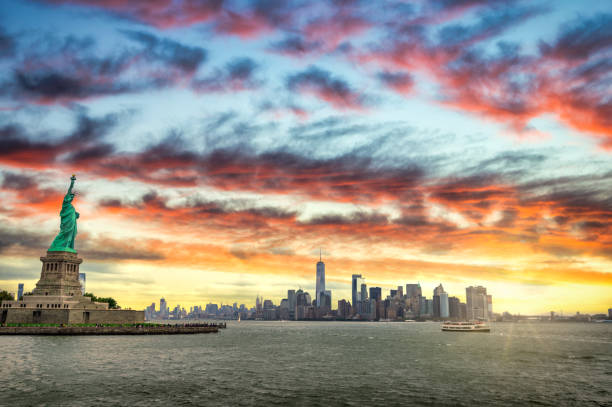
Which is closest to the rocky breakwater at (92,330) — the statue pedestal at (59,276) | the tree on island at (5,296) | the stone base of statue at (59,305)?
the stone base of statue at (59,305)

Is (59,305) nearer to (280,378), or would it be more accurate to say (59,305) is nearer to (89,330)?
(89,330)

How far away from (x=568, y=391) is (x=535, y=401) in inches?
340

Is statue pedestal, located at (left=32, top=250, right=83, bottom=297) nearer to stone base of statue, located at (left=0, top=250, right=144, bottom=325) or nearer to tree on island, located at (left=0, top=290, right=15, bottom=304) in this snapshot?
stone base of statue, located at (left=0, top=250, right=144, bottom=325)

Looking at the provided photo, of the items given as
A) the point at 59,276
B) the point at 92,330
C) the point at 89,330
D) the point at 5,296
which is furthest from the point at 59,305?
the point at 5,296

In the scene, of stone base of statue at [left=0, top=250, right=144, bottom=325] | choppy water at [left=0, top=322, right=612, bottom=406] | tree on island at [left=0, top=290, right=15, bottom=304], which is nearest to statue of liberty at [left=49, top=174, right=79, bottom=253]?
stone base of statue at [left=0, top=250, right=144, bottom=325]

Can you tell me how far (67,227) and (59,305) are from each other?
24.6m

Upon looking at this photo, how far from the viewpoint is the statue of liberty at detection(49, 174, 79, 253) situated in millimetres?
133750

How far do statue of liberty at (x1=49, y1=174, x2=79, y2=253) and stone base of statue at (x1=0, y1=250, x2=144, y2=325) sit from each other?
2220mm

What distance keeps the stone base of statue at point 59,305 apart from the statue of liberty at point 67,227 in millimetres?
2220

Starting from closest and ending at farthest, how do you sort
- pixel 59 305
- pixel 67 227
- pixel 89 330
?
pixel 89 330 → pixel 59 305 → pixel 67 227

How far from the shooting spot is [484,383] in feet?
185

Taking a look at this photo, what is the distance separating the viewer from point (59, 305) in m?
122

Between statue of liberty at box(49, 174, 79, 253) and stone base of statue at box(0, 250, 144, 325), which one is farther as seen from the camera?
statue of liberty at box(49, 174, 79, 253)

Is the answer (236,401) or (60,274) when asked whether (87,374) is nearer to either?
(236,401)
